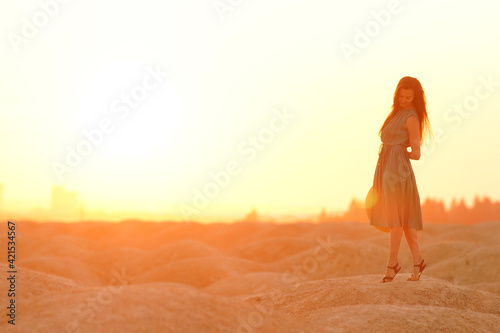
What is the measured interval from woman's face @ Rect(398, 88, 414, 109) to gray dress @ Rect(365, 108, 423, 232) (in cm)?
10

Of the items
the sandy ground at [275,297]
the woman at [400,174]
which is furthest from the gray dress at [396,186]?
the sandy ground at [275,297]

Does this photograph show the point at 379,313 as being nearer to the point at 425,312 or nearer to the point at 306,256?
the point at 425,312

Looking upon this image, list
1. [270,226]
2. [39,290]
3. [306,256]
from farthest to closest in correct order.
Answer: [270,226], [306,256], [39,290]

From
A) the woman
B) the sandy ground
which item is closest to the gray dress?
the woman

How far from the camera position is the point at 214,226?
50.4 m

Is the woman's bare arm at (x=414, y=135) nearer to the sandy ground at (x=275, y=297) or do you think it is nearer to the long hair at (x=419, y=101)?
the long hair at (x=419, y=101)

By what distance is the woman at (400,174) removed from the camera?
8203mm

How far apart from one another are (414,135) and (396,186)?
0.82 meters

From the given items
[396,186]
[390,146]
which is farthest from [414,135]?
[396,186]

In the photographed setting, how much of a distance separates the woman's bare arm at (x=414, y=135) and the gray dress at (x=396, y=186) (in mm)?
76

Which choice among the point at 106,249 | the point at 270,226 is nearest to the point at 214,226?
the point at 270,226

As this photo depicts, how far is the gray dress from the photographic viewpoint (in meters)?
8.20

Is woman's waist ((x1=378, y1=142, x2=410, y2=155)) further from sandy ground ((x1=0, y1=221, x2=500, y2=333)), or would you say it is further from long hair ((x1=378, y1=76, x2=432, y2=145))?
sandy ground ((x1=0, y1=221, x2=500, y2=333))

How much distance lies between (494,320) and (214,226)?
142ft
